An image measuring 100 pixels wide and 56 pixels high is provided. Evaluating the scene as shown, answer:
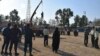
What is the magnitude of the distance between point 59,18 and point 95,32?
14860 centimetres

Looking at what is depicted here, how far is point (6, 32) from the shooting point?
1791 cm

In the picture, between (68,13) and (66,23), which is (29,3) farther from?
(68,13)

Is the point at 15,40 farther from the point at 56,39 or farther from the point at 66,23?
the point at 66,23

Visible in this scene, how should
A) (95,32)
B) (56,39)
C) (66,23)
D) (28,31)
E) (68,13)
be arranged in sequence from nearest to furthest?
1. (28,31)
2. (56,39)
3. (95,32)
4. (66,23)
5. (68,13)

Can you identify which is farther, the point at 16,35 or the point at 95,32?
the point at 95,32

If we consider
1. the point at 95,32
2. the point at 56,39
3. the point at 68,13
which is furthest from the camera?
the point at 68,13

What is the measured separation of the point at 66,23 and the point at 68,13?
12342mm

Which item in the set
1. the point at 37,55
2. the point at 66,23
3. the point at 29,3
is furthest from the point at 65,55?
the point at 66,23

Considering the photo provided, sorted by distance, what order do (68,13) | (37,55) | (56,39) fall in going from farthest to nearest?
(68,13) → (56,39) → (37,55)

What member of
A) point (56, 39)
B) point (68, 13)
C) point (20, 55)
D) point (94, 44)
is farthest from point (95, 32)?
point (68, 13)

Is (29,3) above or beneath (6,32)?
above

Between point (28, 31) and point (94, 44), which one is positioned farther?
point (94, 44)

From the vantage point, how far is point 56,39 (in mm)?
21250

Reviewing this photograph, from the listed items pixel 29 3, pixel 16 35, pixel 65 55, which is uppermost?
pixel 29 3
